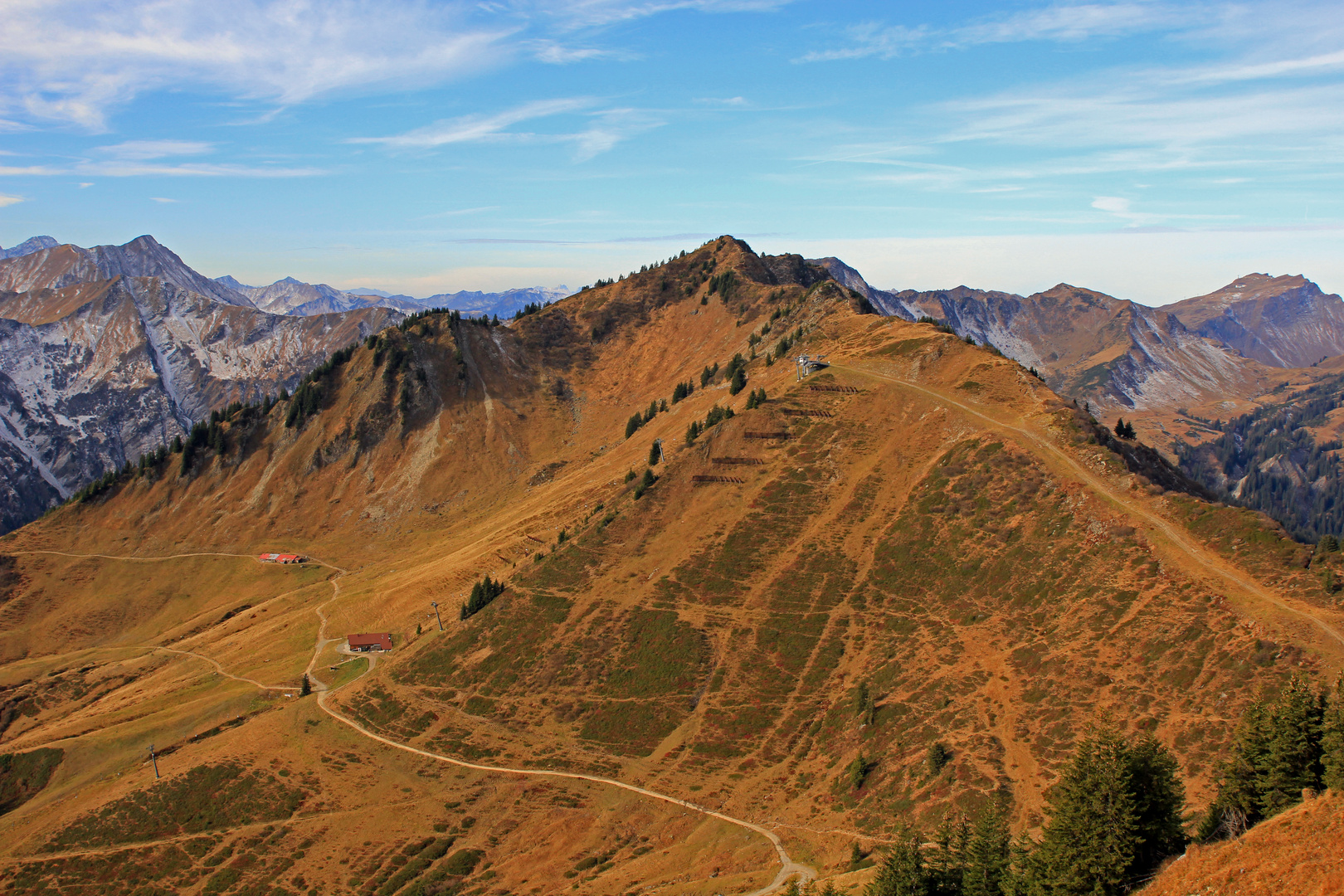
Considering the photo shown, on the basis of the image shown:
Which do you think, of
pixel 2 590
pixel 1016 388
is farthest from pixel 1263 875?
pixel 2 590

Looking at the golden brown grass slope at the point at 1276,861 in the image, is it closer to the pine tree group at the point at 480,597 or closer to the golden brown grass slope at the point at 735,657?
the golden brown grass slope at the point at 735,657

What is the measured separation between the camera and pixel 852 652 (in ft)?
316

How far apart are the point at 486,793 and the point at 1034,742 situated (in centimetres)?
5762

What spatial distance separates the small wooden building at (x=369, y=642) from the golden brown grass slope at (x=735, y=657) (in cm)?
252

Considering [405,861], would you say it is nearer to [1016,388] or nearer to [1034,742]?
[1034,742]

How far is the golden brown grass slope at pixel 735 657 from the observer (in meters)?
73.4

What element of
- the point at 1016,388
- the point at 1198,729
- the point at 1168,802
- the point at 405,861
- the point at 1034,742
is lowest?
the point at 405,861

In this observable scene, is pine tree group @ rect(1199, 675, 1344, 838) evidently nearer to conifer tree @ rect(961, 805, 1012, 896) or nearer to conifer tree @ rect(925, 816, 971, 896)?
conifer tree @ rect(961, 805, 1012, 896)

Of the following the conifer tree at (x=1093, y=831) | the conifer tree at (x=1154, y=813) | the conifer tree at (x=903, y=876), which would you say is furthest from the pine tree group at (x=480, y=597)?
the conifer tree at (x=1154, y=813)

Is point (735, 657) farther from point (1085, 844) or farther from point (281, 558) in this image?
point (281, 558)

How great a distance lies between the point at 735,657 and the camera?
3979 inches

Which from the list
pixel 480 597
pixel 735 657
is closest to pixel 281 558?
pixel 480 597

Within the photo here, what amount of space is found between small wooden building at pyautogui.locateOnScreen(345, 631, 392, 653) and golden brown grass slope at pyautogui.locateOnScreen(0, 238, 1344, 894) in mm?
2520

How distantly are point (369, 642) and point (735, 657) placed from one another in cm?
6331
